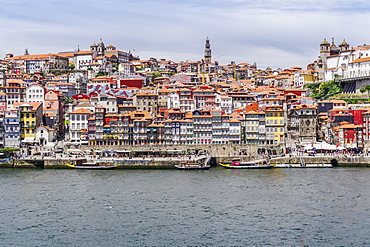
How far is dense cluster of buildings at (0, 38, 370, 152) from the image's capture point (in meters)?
58.9

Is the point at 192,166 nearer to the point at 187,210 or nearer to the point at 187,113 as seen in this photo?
the point at 187,113

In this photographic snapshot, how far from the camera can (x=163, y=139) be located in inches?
2317

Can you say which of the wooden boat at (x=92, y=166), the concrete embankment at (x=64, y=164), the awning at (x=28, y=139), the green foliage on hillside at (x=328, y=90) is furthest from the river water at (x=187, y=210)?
the green foliage on hillside at (x=328, y=90)

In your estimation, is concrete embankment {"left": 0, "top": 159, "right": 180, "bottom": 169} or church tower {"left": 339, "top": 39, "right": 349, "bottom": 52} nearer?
concrete embankment {"left": 0, "top": 159, "right": 180, "bottom": 169}

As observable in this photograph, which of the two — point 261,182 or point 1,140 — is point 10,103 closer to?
point 1,140

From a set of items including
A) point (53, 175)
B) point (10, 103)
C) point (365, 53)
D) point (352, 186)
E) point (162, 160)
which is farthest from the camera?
point (365, 53)

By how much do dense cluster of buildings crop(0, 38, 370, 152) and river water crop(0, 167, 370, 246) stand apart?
1331 cm

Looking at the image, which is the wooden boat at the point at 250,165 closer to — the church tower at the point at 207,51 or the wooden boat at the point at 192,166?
the wooden boat at the point at 192,166

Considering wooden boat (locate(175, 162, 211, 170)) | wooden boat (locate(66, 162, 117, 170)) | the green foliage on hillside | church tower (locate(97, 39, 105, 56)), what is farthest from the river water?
church tower (locate(97, 39, 105, 56))

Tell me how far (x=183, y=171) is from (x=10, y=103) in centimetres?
3329

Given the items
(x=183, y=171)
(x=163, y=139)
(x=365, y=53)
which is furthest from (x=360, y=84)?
(x=183, y=171)

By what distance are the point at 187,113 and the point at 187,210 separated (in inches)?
1275

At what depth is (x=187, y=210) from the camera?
1257 inches

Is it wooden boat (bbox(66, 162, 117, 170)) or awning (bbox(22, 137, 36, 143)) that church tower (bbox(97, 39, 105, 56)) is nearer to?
awning (bbox(22, 137, 36, 143))
